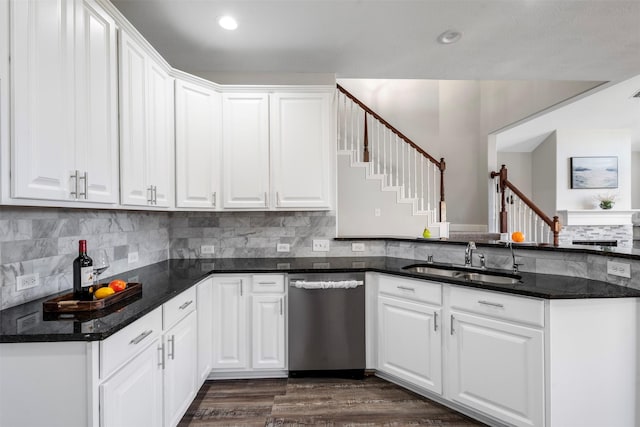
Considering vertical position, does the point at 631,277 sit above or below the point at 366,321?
above

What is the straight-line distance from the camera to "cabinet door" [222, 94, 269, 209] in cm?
292

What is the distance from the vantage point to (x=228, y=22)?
2.46 m

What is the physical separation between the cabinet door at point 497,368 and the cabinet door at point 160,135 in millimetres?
2332

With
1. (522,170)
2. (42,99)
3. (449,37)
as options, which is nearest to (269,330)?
(42,99)

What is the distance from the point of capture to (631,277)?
1.85 m

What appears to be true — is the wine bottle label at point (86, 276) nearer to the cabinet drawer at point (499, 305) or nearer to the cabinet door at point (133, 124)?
the cabinet door at point (133, 124)

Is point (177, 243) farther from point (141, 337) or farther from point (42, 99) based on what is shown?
point (42, 99)

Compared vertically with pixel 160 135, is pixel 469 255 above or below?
below

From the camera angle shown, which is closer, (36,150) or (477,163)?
(36,150)

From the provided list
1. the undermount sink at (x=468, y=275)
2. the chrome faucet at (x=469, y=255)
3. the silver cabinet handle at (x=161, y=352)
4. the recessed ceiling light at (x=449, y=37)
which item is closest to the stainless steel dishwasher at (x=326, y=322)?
the undermount sink at (x=468, y=275)

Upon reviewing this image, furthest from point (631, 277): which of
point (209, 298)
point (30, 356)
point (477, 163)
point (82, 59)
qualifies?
point (477, 163)

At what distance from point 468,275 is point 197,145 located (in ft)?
8.35

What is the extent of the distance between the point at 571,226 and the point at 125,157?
25.9 ft

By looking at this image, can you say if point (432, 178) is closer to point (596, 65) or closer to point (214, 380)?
point (596, 65)
